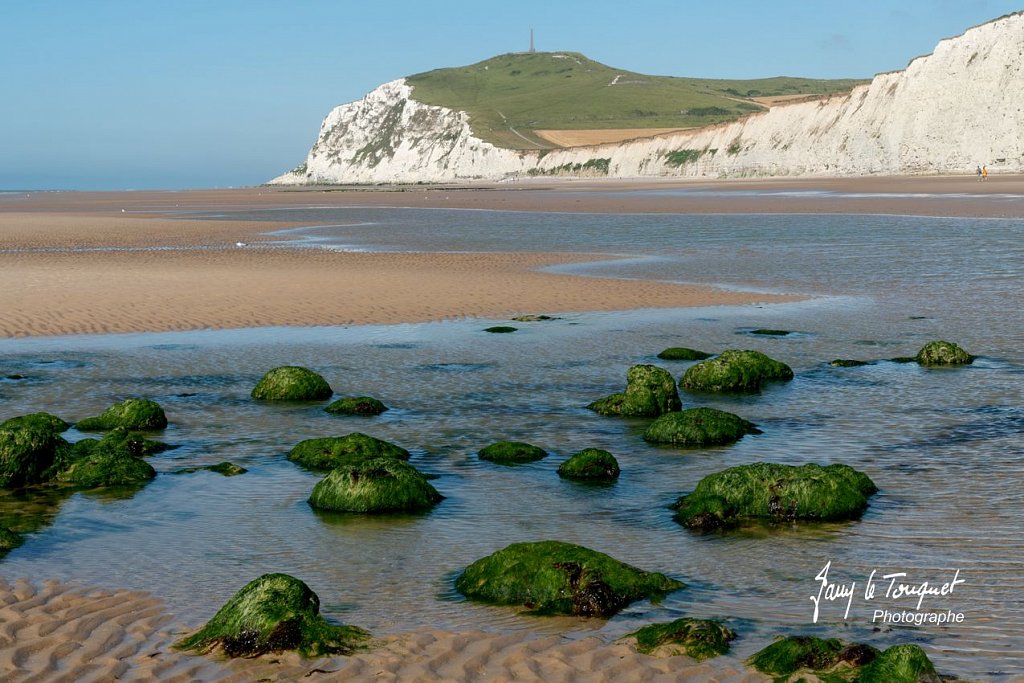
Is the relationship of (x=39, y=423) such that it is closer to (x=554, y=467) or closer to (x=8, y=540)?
(x=8, y=540)

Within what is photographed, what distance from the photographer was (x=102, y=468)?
11055 millimetres

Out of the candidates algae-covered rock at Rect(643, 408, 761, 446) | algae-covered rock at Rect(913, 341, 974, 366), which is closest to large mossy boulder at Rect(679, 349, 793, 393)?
algae-covered rock at Rect(913, 341, 974, 366)

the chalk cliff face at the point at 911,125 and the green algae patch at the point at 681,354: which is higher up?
the chalk cliff face at the point at 911,125

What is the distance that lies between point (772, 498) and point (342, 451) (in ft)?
14.4

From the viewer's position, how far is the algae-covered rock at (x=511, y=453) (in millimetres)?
11656

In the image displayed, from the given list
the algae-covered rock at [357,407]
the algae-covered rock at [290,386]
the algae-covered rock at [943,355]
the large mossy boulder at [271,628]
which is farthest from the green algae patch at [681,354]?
the large mossy boulder at [271,628]

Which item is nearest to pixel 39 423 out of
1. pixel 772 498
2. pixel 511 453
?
pixel 511 453

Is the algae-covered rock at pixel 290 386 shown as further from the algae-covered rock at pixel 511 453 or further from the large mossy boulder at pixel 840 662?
the large mossy boulder at pixel 840 662

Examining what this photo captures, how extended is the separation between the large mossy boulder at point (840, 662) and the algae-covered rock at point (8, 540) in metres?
5.78

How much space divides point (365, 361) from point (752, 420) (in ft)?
22.2

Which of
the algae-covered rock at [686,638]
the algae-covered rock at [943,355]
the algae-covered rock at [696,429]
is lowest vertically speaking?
the algae-covered rock at [686,638]

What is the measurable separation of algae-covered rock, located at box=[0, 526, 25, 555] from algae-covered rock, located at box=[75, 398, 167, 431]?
3.98 meters

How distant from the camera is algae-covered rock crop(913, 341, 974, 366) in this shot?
16.3 meters

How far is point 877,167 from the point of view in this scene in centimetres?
10675
